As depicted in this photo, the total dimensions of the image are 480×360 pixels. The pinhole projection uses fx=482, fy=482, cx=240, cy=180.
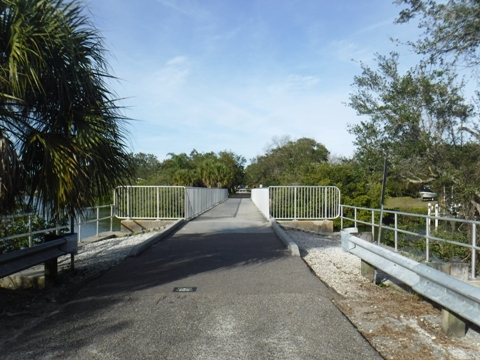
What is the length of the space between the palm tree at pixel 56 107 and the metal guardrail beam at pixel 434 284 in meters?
4.45

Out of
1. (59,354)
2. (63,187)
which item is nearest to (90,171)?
(63,187)

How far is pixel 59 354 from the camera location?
4.57 metres

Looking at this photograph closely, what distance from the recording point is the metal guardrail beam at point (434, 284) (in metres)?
4.54

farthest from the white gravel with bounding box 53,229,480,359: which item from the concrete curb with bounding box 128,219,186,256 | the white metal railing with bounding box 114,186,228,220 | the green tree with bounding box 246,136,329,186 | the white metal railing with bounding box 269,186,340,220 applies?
the green tree with bounding box 246,136,329,186

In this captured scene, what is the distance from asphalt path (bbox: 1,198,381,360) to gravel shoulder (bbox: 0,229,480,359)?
249mm

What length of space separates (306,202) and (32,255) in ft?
47.8

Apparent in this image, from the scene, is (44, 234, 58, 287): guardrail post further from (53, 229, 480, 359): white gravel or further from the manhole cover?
the manhole cover

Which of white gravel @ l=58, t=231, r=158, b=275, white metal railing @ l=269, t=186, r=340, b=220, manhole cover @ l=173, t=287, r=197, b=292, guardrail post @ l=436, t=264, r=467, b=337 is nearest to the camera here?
guardrail post @ l=436, t=264, r=467, b=337

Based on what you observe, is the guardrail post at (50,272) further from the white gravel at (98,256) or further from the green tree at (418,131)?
the green tree at (418,131)

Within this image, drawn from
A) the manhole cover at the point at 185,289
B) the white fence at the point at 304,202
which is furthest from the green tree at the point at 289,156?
the manhole cover at the point at 185,289

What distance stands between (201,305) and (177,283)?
1453 millimetres

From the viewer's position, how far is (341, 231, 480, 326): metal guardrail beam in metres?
4.54

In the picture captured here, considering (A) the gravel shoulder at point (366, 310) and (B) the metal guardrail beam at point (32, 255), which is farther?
(B) the metal guardrail beam at point (32, 255)

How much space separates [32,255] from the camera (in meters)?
7.22
